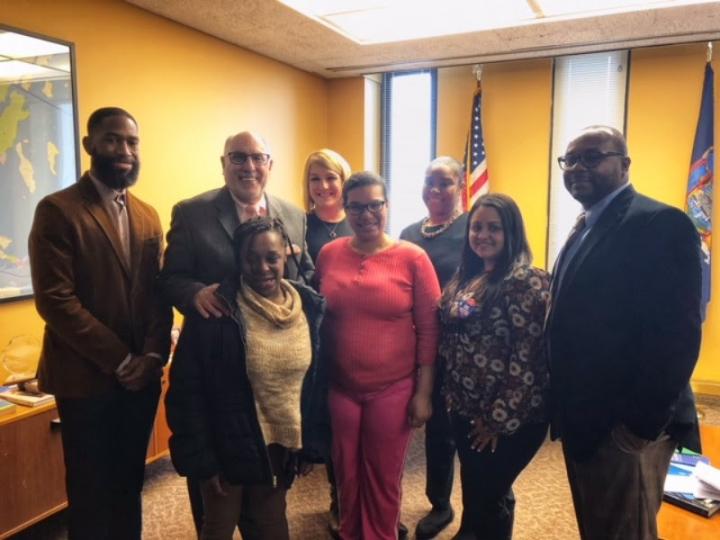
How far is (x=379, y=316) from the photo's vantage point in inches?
72.1

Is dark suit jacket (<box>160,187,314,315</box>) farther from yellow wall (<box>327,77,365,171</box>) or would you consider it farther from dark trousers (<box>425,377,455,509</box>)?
yellow wall (<box>327,77,365,171</box>)

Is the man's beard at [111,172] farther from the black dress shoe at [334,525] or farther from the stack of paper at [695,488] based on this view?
the stack of paper at [695,488]

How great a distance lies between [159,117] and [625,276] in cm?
285

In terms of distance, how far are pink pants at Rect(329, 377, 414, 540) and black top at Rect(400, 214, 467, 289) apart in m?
0.59

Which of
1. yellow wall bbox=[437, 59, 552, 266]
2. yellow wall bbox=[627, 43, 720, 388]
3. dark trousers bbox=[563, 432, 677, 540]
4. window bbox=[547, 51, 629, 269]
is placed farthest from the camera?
yellow wall bbox=[437, 59, 552, 266]

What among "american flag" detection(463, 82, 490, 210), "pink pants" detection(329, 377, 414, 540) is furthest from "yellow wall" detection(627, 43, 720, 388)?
"pink pants" detection(329, 377, 414, 540)

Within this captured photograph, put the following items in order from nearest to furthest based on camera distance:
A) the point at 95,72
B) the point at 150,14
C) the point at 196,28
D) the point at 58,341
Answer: the point at 58,341, the point at 95,72, the point at 150,14, the point at 196,28

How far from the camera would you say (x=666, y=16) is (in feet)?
10.8

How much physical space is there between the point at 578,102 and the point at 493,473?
3.54 meters

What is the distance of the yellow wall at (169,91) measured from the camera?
275 centimetres

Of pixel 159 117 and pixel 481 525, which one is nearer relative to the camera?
pixel 481 525

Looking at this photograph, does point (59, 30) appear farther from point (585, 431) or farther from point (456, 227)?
point (585, 431)

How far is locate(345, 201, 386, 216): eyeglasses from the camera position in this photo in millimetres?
1844

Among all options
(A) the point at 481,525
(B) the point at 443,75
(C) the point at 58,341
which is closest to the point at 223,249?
(C) the point at 58,341
